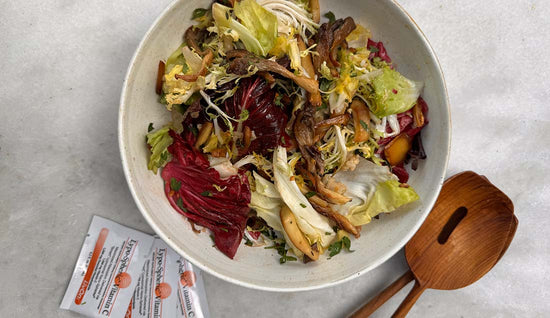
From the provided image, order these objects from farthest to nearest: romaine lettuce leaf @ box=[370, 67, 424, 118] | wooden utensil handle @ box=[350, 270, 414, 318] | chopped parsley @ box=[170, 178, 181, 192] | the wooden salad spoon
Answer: wooden utensil handle @ box=[350, 270, 414, 318], the wooden salad spoon, chopped parsley @ box=[170, 178, 181, 192], romaine lettuce leaf @ box=[370, 67, 424, 118]

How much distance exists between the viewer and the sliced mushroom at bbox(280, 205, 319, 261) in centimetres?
199

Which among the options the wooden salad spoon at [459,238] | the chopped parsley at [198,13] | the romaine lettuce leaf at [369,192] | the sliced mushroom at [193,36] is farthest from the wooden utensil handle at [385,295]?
the chopped parsley at [198,13]

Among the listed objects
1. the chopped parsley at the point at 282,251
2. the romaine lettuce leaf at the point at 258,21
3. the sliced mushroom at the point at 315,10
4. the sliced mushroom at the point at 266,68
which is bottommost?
the chopped parsley at the point at 282,251

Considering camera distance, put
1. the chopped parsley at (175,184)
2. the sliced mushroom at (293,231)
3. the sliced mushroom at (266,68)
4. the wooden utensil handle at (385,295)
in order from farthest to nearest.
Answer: the wooden utensil handle at (385,295), the chopped parsley at (175,184), the sliced mushroom at (293,231), the sliced mushroom at (266,68)

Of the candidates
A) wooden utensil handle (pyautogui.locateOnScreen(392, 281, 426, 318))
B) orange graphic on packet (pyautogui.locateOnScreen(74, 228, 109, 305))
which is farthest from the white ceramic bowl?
orange graphic on packet (pyautogui.locateOnScreen(74, 228, 109, 305))

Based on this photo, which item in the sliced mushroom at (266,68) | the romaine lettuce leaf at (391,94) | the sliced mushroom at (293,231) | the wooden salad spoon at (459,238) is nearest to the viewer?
the sliced mushroom at (266,68)

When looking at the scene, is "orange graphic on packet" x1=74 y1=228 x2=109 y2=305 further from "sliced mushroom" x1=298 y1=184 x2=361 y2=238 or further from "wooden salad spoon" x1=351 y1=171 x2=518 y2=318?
"wooden salad spoon" x1=351 y1=171 x2=518 y2=318

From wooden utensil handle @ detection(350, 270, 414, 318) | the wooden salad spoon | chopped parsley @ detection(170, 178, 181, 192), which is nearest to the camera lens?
chopped parsley @ detection(170, 178, 181, 192)

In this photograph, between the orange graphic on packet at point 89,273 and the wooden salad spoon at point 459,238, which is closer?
the wooden salad spoon at point 459,238

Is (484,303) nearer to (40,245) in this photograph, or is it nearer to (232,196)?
(232,196)

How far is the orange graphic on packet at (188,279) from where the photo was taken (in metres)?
2.56

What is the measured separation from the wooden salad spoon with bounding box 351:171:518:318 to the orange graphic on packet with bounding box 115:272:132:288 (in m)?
1.48

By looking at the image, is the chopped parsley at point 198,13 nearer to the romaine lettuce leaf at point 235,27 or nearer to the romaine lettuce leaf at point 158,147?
the romaine lettuce leaf at point 235,27

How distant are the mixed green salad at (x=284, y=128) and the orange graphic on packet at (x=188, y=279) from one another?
1.78ft
